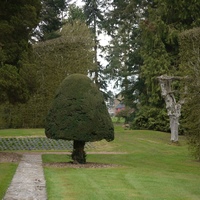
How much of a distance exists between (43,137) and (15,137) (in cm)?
160

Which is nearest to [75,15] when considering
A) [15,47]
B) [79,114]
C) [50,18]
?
[50,18]

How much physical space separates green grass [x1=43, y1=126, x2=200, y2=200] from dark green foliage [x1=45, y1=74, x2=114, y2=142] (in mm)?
1381

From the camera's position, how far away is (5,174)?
455 inches

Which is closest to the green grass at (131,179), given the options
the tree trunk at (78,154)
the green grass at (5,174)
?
the green grass at (5,174)

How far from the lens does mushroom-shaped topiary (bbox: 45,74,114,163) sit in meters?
14.4

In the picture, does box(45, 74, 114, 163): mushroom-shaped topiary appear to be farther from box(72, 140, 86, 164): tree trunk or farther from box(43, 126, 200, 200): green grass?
box(43, 126, 200, 200): green grass

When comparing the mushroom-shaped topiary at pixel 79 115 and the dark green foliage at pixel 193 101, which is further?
the mushroom-shaped topiary at pixel 79 115

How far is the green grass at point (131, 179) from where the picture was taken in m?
8.87

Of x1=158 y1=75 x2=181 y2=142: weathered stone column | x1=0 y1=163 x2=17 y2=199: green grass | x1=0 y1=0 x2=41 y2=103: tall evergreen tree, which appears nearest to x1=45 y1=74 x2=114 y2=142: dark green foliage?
x1=0 y1=163 x2=17 y2=199: green grass

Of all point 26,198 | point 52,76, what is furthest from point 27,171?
point 52,76

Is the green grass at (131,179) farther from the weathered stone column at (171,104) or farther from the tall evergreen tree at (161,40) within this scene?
the tall evergreen tree at (161,40)

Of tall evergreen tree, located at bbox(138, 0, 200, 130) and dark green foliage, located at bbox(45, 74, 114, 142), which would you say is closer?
dark green foliage, located at bbox(45, 74, 114, 142)

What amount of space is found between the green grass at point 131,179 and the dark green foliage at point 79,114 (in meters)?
1.38

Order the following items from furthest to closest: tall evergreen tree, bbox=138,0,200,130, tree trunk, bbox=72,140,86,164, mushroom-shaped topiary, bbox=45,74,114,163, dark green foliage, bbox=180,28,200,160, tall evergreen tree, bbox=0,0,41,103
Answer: tall evergreen tree, bbox=138,0,200,130
tall evergreen tree, bbox=0,0,41,103
tree trunk, bbox=72,140,86,164
mushroom-shaped topiary, bbox=45,74,114,163
dark green foliage, bbox=180,28,200,160
